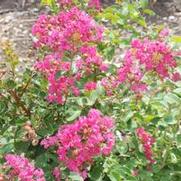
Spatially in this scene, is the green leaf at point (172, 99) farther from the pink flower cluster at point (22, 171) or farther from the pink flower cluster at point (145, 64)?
the pink flower cluster at point (22, 171)

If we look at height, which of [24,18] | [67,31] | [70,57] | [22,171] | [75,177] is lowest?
[24,18]

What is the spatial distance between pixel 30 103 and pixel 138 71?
23.9 inches

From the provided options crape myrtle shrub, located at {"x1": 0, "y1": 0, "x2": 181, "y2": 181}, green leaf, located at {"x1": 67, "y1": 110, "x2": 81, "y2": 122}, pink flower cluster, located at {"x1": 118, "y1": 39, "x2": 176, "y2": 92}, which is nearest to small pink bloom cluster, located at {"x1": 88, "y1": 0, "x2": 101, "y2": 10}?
crape myrtle shrub, located at {"x1": 0, "y1": 0, "x2": 181, "y2": 181}

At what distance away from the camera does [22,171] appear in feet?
6.77

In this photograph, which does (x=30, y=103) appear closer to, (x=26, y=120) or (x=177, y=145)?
(x=26, y=120)

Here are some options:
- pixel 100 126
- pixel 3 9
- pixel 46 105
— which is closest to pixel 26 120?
pixel 46 105

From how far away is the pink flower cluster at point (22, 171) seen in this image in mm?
2057

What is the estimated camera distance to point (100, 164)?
7.90ft

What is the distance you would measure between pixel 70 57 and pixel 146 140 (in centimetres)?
45

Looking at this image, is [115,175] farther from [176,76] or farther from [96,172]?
[176,76]

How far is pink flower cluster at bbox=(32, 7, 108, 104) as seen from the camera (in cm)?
239

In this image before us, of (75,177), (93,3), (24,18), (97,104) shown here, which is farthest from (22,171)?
(24,18)

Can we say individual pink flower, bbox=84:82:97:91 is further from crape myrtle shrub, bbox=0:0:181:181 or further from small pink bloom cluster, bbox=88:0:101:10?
small pink bloom cluster, bbox=88:0:101:10

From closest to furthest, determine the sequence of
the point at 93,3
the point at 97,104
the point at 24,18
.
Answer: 1. the point at 97,104
2. the point at 93,3
3. the point at 24,18
